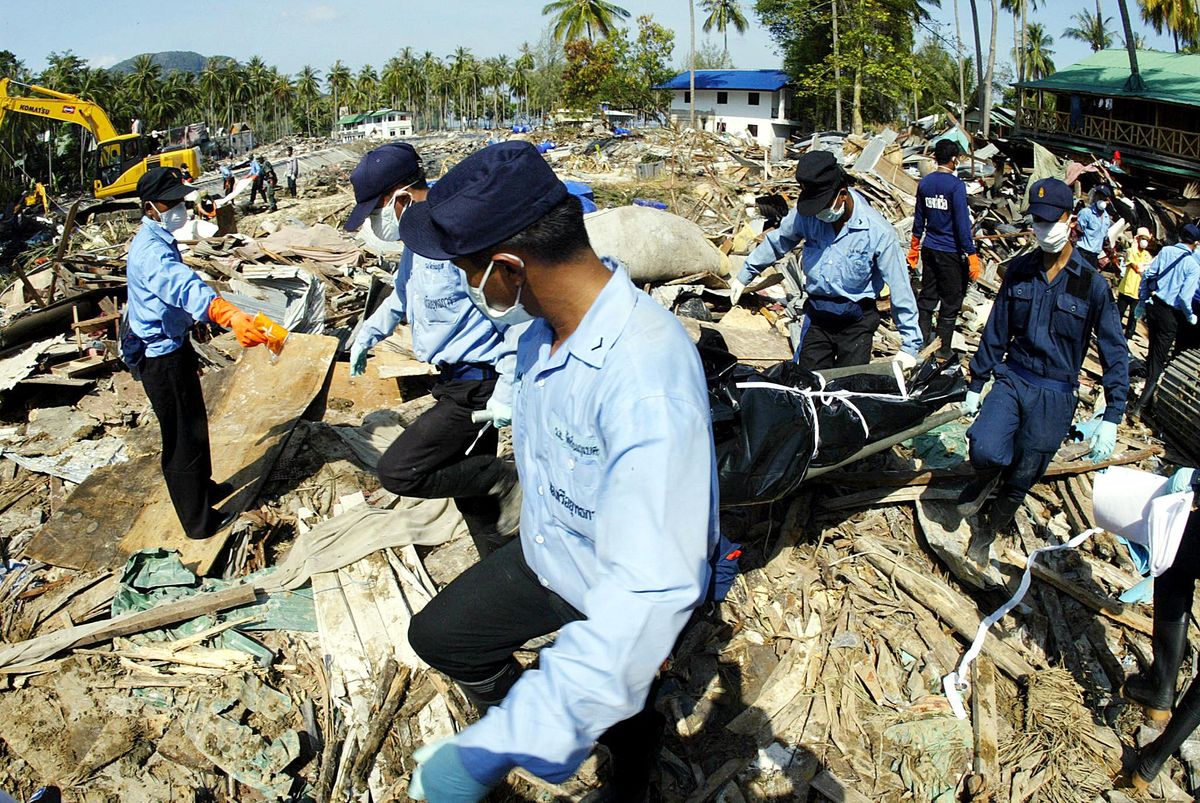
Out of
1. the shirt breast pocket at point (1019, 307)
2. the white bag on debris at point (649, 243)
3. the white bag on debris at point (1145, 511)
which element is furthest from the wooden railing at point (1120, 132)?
the white bag on debris at point (1145, 511)

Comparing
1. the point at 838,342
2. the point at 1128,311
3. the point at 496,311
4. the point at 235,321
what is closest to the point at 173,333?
the point at 235,321

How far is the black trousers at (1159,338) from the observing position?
6.55 meters

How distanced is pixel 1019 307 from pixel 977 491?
3.21 feet

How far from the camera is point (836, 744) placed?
315 cm

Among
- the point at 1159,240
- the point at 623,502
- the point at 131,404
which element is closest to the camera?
the point at 623,502

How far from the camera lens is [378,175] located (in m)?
3.58

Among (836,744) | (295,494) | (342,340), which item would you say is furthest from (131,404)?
(836,744)

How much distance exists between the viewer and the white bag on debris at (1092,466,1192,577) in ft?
8.94

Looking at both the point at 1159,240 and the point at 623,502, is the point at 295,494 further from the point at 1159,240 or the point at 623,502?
the point at 1159,240

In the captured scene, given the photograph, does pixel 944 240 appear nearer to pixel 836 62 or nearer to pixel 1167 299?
pixel 1167 299

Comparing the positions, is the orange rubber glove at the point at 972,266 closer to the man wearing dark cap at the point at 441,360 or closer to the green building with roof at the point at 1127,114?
the man wearing dark cap at the point at 441,360

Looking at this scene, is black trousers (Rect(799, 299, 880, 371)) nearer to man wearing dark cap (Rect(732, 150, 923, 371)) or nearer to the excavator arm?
man wearing dark cap (Rect(732, 150, 923, 371))

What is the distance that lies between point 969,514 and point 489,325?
107 inches

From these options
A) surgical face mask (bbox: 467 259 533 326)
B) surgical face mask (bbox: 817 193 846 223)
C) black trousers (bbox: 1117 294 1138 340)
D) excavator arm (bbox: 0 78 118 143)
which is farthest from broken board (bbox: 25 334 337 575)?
excavator arm (bbox: 0 78 118 143)
